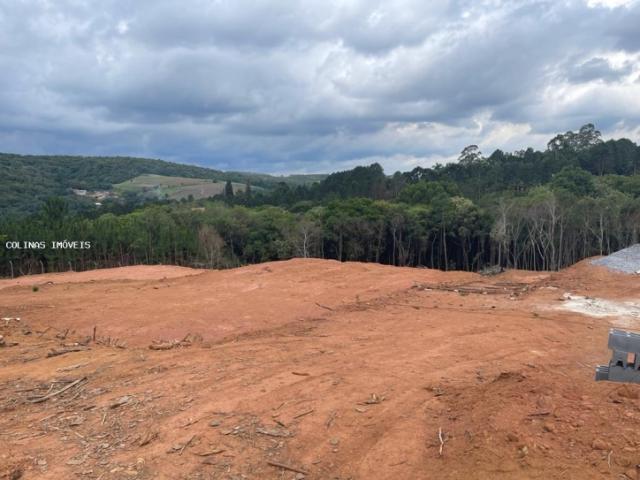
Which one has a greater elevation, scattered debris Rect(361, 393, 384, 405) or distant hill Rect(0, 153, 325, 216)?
distant hill Rect(0, 153, 325, 216)

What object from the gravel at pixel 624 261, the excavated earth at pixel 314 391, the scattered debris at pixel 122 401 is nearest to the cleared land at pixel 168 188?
the gravel at pixel 624 261

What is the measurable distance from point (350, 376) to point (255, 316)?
429 centimetres

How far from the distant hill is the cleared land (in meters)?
4.48

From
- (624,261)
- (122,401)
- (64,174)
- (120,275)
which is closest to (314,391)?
(122,401)

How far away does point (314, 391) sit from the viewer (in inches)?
207

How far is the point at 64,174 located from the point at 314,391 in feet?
418

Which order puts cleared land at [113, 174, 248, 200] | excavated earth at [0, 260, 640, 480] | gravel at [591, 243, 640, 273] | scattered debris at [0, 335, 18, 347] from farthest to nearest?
cleared land at [113, 174, 248, 200], gravel at [591, 243, 640, 273], scattered debris at [0, 335, 18, 347], excavated earth at [0, 260, 640, 480]

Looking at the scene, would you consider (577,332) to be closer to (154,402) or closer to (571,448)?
(571,448)

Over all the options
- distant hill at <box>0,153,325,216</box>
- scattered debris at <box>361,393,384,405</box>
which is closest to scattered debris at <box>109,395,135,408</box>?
scattered debris at <box>361,393,384,405</box>

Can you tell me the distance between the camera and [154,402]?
5223mm

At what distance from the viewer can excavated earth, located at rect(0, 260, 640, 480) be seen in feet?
12.3

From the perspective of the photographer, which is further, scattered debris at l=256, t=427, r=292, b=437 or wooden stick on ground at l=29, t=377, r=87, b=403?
wooden stick on ground at l=29, t=377, r=87, b=403

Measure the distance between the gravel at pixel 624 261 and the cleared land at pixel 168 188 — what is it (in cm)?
8486

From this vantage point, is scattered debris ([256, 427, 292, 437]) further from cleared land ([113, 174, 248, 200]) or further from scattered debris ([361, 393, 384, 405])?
cleared land ([113, 174, 248, 200])
